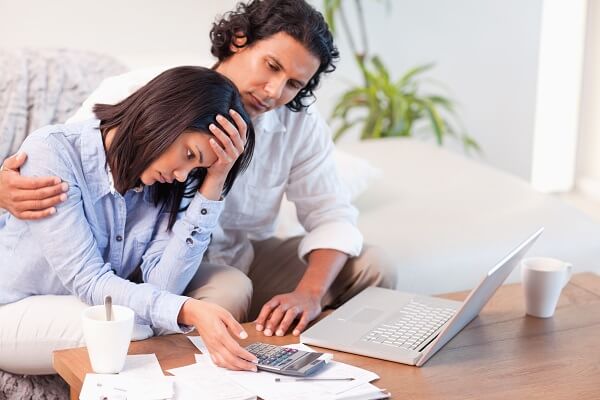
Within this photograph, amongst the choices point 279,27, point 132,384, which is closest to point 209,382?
point 132,384

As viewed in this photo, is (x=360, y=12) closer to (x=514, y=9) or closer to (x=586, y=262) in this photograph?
(x=514, y=9)

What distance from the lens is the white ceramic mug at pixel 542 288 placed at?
1.78 meters

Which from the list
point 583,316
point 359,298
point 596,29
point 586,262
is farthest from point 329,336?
point 596,29

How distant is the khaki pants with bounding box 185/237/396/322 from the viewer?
5.98 ft

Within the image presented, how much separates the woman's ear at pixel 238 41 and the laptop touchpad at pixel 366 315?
589 mm

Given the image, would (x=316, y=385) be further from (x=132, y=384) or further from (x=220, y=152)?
(x=220, y=152)

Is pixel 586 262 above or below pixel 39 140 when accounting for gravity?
below

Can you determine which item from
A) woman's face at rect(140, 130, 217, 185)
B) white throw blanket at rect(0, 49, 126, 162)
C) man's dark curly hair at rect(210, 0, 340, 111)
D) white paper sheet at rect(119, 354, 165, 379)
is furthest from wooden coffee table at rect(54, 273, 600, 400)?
white throw blanket at rect(0, 49, 126, 162)

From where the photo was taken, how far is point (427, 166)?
298cm

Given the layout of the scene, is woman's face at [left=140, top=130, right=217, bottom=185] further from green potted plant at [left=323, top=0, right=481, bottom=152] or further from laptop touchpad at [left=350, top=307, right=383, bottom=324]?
green potted plant at [left=323, top=0, right=481, bottom=152]

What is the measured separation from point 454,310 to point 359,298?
182 millimetres

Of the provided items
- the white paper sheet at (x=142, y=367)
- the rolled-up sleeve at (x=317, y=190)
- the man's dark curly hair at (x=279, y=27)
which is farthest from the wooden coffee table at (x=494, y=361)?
the man's dark curly hair at (x=279, y=27)

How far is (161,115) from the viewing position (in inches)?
63.8

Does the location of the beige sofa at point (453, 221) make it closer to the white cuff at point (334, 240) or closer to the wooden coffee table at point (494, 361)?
the white cuff at point (334, 240)
